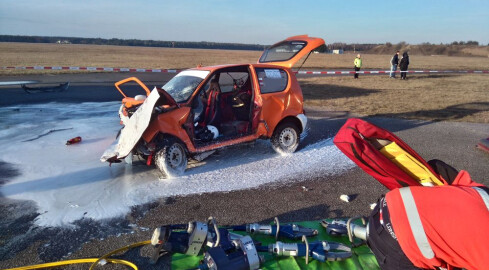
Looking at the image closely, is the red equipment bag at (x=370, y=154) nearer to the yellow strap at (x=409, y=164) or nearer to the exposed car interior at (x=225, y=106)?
the yellow strap at (x=409, y=164)

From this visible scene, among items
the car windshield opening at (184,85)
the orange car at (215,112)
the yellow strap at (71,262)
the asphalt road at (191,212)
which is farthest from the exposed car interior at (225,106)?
the yellow strap at (71,262)

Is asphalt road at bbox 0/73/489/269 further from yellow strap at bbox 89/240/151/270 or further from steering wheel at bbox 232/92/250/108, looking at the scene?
steering wheel at bbox 232/92/250/108

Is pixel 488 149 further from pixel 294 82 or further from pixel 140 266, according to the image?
pixel 140 266

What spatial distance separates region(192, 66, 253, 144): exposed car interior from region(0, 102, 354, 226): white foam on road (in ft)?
1.42

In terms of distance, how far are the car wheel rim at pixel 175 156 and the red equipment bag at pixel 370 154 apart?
3267 millimetres

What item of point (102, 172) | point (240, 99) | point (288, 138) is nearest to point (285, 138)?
point (288, 138)

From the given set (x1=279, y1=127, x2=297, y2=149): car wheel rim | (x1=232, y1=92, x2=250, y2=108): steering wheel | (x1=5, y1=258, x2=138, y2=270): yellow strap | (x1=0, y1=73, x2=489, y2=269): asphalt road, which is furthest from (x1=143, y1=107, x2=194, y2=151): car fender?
(x1=5, y1=258, x2=138, y2=270): yellow strap

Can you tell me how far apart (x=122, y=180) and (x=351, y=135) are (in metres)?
3.94

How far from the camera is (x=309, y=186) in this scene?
534 cm

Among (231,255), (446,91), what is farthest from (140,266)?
(446,91)

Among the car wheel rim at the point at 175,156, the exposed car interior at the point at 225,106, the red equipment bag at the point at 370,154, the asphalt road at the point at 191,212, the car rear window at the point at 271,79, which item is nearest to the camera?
the red equipment bag at the point at 370,154

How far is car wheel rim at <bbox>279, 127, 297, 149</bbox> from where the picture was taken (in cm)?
670

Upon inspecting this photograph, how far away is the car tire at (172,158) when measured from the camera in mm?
5199

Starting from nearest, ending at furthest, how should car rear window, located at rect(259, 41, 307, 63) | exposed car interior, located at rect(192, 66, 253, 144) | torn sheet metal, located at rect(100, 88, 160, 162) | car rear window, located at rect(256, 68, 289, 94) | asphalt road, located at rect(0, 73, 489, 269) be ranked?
asphalt road, located at rect(0, 73, 489, 269) < torn sheet metal, located at rect(100, 88, 160, 162) < exposed car interior, located at rect(192, 66, 253, 144) < car rear window, located at rect(256, 68, 289, 94) < car rear window, located at rect(259, 41, 307, 63)
